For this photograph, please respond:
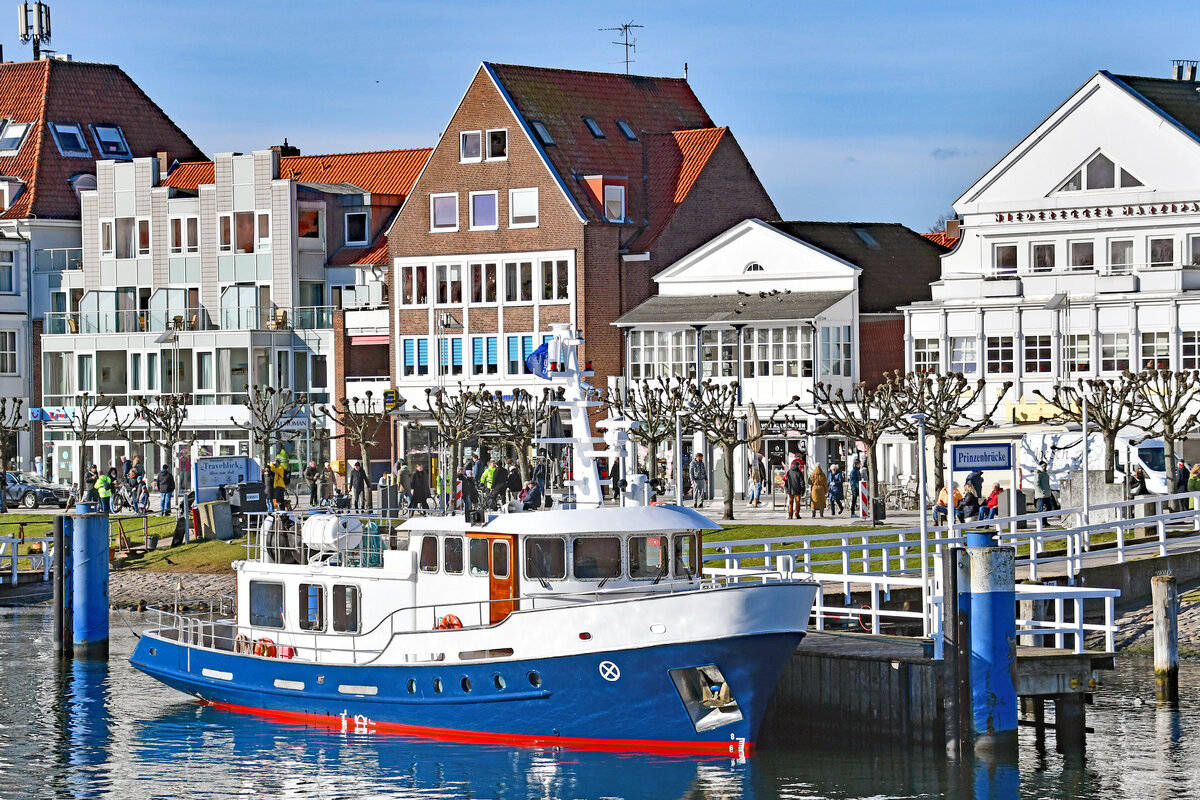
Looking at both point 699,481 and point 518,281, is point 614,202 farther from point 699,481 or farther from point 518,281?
point 699,481

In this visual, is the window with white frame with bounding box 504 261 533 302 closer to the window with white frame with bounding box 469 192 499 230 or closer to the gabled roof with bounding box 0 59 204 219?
the window with white frame with bounding box 469 192 499 230

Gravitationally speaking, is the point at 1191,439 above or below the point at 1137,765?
above

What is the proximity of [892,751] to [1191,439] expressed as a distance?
35.3m

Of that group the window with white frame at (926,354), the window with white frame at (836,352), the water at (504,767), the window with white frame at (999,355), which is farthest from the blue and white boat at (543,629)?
the window with white frame at (836,352)

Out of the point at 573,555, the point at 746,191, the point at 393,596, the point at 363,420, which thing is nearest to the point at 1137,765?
the point at 573,555

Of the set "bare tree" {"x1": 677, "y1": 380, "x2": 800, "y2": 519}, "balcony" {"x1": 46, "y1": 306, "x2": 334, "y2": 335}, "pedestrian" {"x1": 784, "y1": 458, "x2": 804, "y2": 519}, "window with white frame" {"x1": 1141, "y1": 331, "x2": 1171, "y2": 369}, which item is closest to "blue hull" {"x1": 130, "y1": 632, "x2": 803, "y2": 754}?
"pedestrian" {"x1": 784, "y1": 458, "x2": 804, "y2": 519}

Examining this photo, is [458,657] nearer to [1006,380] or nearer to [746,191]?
[1006,380]

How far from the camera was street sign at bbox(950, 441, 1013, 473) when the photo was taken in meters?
37.0

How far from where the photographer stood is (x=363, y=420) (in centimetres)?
7531

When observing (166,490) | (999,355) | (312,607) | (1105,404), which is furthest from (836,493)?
(312,607)

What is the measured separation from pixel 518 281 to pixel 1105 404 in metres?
27.8

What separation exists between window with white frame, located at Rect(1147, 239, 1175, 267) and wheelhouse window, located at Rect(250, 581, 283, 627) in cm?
3874

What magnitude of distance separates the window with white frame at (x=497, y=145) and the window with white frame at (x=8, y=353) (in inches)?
954

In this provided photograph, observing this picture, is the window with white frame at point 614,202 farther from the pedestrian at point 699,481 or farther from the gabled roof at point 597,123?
the pedestrian at point 699,481
